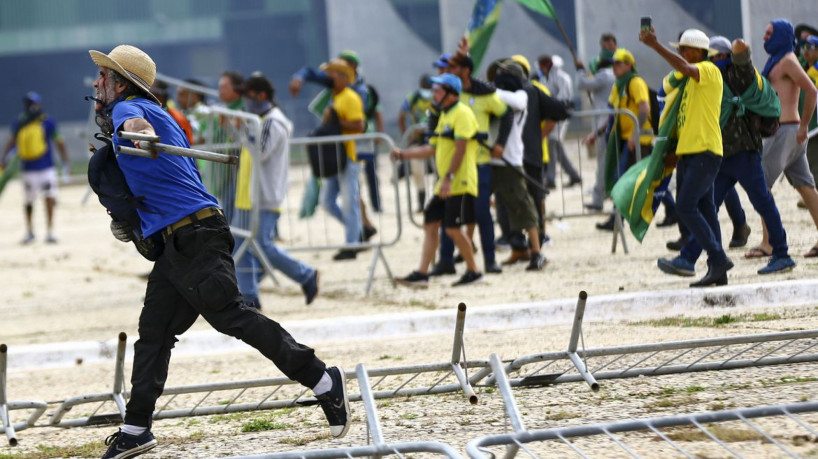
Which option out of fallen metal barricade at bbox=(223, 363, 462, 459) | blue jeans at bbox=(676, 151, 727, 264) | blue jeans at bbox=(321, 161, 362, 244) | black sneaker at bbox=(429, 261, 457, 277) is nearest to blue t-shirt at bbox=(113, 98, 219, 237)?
fallen metal barricade at bbox=(223, 363, 462, 459)

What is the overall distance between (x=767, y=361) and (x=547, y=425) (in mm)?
1255

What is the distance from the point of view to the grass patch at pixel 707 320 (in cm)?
760

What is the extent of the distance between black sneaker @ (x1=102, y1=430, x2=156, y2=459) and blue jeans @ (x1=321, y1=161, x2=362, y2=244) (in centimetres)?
642

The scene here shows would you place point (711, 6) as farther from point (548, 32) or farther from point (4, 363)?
point (548, 32)

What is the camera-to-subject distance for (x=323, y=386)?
5.52 metres

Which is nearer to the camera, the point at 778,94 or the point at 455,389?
the point at 455,389

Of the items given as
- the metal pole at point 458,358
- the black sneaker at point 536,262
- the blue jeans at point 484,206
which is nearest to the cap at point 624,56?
the blue jeans at point 484,206

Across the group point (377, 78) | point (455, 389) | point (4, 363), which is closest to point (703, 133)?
point (455, 389)

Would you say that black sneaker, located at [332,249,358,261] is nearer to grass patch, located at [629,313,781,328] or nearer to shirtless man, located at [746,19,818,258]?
shirtless man, located at [746,19,818,258]

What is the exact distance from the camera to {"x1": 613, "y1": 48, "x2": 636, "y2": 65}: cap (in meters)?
11.0

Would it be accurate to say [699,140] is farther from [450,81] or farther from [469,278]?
[469,278]

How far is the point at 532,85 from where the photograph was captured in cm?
1144

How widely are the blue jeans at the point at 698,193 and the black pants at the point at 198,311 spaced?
3.68 meters

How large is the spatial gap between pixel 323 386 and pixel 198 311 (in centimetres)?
59
